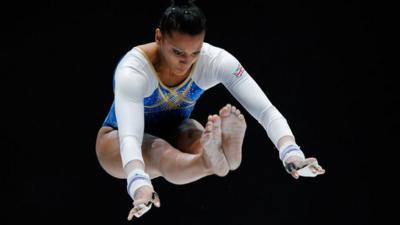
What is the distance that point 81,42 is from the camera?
3.44 m

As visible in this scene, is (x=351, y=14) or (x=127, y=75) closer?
(x=127, y=75)

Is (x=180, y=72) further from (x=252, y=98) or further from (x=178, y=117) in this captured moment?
(x=178, y=117)

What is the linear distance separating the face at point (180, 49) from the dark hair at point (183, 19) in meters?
0.02

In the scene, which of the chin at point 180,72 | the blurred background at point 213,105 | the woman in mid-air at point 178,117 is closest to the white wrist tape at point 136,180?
the woman in mid-air at point 178,117

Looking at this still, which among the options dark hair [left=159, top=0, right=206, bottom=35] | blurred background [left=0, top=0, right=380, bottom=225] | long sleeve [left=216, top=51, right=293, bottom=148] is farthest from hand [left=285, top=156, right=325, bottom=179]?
blurred background [left=0, top=0, right=380, bottom=225]

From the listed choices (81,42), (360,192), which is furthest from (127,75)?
(360,192)

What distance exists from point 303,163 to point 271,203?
1614 mm

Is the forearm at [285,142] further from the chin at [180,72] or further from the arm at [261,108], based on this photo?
the chin at [180,72]

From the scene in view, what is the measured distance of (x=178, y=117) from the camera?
278 centimetres

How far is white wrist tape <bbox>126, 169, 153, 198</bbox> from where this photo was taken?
6.82 feet

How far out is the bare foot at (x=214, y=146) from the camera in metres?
2.17

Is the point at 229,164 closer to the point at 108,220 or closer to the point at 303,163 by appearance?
the point at 303,163

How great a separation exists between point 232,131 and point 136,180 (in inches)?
15.2

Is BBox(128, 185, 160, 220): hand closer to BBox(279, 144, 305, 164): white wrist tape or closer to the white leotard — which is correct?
the white leotard
